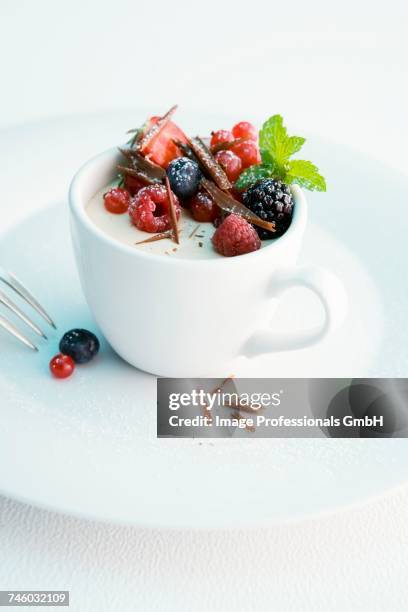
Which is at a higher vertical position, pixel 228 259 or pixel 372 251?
pixel 372 251

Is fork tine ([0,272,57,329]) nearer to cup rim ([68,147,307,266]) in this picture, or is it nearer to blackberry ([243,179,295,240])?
cup rim ([68,147,307,266])

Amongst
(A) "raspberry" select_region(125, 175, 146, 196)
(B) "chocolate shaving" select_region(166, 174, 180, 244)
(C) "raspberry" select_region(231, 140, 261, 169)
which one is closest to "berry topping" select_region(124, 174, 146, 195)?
(A) "raspberry" select_region(125, 175, 146, 196)

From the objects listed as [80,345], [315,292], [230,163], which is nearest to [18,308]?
[80,345]

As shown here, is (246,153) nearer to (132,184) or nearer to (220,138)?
(220,138)

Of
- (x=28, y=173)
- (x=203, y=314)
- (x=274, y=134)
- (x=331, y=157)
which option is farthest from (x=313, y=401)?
(x=28, y=173)

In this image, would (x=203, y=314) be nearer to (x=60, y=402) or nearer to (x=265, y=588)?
(x=60, y=402)
